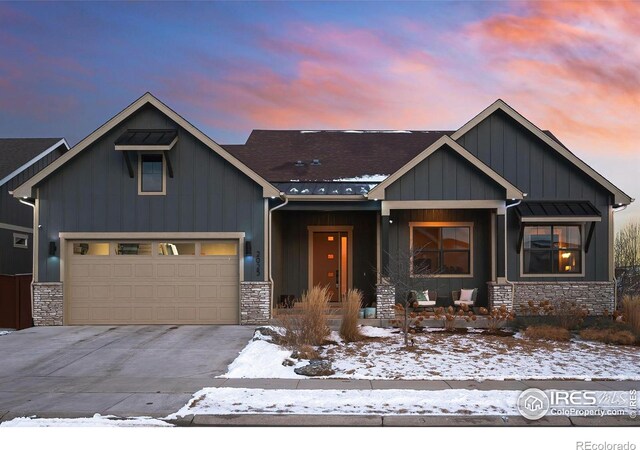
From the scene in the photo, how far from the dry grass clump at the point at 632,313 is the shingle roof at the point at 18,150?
20.8m

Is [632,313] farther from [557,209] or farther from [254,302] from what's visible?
[254,302]

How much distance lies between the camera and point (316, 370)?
418 inches

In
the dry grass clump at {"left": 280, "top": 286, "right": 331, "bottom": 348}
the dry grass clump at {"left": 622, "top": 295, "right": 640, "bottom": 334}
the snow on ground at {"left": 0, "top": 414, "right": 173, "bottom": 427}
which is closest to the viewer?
the snow on ground at {"left": 0, "top": 414, "right": 173, "bottom": 427}

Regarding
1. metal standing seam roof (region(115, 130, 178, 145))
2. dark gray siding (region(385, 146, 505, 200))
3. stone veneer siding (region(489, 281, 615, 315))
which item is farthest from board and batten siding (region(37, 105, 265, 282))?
stone veneer siding (region(489, 281, 615, 315))

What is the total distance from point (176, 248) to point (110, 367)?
5592 mm

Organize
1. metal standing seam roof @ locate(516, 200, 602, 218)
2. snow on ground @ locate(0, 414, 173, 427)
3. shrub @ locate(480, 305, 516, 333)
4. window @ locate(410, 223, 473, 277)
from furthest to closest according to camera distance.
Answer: window @ locate(410, 223, 473, 277)
metal standing seam roof @ locate(516, 200, 602, 218)
shrub @ locate(480, 305, 516, 333)
snow on ground @ locate(0, 414, 173, 427)

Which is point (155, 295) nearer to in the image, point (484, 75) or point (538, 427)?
point (538, 427)

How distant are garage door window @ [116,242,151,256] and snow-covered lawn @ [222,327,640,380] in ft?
16.6

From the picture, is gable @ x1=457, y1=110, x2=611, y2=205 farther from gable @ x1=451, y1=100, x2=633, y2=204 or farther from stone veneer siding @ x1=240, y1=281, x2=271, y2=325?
stone veneer siding @ x1=240, y1=281, x2=271, y2=325

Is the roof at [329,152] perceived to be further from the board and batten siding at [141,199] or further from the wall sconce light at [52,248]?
the wall sconce light at [52,248]

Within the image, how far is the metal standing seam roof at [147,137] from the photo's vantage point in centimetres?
1586

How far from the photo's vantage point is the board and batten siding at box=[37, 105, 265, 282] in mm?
16531

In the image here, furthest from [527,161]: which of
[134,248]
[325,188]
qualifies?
[134,248]
